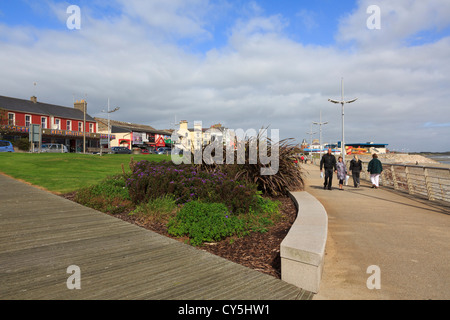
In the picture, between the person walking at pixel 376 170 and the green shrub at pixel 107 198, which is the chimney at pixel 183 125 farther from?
the green shrub at pixel 107 198

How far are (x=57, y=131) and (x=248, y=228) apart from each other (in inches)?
1939

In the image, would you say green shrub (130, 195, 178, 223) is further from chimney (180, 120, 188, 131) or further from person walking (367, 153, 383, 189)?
chimney (180, 120, 188, 131)

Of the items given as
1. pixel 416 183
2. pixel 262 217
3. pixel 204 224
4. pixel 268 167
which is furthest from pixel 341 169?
pixel 204 224

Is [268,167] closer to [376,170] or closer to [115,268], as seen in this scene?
[115,268]

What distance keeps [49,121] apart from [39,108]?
2695mm

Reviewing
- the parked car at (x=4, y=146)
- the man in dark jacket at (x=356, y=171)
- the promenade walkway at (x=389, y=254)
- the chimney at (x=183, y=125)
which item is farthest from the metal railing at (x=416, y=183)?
the chimney at (x=183, y=125)

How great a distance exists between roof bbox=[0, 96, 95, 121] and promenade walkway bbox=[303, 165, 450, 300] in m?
50.1

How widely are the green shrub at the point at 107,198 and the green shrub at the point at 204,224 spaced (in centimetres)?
253

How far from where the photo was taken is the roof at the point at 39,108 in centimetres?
4248

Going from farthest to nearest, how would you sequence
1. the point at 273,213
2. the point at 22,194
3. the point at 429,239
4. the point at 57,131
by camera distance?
the point at 57,131 < the point at 22,194 < the point at 273,213 < the point at 429,239

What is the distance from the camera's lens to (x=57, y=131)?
45875 mm

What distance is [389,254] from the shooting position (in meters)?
4.26

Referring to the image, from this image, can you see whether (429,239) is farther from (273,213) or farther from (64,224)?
(64,224)
